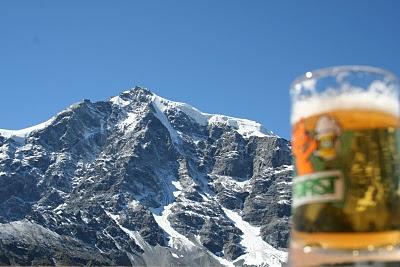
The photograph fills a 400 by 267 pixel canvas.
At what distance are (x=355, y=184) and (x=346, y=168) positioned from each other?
0.16ft

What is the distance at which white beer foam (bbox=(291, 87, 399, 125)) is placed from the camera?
1926mm

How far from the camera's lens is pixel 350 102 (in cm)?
192

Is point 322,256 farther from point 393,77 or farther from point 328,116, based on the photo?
point 393,77

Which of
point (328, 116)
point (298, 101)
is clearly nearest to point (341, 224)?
point (328, 116)

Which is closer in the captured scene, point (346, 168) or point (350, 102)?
point (346, 168)

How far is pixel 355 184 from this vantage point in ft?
5.94

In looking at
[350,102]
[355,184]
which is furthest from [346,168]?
[350,102]

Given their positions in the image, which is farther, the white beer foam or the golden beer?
the white beer foam

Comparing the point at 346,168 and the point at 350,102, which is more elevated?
the point at 350,102

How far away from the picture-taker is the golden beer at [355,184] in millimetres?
1774

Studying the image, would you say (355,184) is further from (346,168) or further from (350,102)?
(350,102)

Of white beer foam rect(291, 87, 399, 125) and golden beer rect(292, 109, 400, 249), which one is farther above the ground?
white beer foam rect(291, 87, 399, 125)

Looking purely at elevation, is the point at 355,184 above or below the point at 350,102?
below

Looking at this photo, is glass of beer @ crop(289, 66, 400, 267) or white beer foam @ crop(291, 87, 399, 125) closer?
glass of beer @ crop(289, 66, 400, 267)
